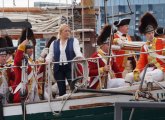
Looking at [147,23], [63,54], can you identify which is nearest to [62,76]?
[63,54]

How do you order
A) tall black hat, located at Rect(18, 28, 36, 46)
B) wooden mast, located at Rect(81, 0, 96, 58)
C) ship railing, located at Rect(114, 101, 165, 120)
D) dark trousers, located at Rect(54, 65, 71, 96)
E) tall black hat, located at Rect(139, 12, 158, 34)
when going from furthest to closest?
wooden mast, located at Rect(81, 0, 96, 58), tall black hat, located at Rect(18, 28, 36, 46), dark trousers, located at Rect(54, 65, 71, 96), tall black hat, located at Rect(139, 12, 158, 34), ship railing, located at Rect(114, 101, 165, 120)

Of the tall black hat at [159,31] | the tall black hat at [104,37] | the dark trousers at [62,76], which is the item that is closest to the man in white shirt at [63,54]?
the dark trousers at [62,76]

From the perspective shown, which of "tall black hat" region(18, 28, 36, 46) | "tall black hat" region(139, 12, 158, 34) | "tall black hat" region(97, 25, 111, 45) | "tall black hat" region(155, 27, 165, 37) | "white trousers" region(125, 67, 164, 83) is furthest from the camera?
Result: "tall black hat" region(18, 28, 36, 46)

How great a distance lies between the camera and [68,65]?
10.8m

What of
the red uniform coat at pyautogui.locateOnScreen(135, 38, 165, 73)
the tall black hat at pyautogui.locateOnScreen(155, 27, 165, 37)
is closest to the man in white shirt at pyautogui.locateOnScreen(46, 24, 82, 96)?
the red uniform coat at pyautogui.locateOnScreen(135, 38, 165, 73)

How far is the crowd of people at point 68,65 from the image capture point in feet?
34.3

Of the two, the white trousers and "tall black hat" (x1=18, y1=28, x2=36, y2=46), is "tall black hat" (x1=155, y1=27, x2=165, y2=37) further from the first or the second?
"tall black hat" (x1=18, y1=28, x2=36, y2=46)

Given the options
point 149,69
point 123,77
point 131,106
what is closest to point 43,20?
point 123,77

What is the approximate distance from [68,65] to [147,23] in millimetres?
1432

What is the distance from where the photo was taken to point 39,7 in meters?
17.7

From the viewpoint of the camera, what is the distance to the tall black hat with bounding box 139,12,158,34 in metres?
10.5

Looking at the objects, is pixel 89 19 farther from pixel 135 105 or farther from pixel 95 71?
pixel 135 105

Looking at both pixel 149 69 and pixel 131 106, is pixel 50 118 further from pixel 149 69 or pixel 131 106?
pixel 131 106

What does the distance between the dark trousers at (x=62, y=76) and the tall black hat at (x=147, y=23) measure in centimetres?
135
